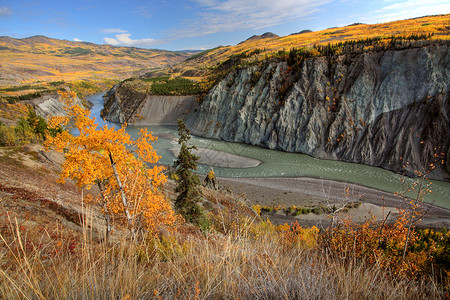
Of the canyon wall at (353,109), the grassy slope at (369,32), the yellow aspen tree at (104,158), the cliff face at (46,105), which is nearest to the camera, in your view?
the yellow aspen tree at (104,158)

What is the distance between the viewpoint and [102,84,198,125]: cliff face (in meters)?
67.0

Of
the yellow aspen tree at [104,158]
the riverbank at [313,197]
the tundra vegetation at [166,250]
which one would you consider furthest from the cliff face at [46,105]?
the yellow aspen tree at [104,158]

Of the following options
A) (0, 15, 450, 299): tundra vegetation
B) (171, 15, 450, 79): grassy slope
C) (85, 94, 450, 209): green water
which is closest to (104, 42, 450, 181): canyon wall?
(85, 94, 450, 209): green water

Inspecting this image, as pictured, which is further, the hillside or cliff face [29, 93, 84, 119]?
cliff face [29, 93, 84, 119]

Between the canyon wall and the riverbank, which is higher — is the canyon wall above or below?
above

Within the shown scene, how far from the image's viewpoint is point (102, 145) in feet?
23.0

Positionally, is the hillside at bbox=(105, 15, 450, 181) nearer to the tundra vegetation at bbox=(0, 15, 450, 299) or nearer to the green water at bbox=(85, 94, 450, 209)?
the green water at bbox=(85, 94, 450, 209)

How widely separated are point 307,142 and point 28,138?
46909mm

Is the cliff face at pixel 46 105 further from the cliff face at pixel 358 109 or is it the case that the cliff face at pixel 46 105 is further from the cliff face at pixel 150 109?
the cliff face at pixel 358 109

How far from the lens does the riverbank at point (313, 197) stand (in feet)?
67.5

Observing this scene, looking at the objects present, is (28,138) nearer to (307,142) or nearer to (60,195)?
(60,195)

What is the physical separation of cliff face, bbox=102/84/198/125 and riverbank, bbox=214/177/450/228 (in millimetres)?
42728

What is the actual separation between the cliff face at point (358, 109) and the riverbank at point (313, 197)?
29.2ft

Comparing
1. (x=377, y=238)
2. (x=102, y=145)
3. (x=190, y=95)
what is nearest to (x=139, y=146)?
(x=102, y=145)
